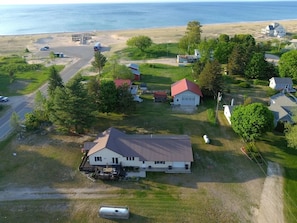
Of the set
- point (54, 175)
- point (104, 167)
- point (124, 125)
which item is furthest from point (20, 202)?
point (124, 125)

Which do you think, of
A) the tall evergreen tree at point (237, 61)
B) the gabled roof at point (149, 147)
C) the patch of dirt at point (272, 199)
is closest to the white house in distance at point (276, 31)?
the tall evergreen tree at point (237, 61)

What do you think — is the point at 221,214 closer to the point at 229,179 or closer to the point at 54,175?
the point at 229,179

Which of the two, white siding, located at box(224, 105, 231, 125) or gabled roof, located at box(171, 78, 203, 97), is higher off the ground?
gabled roof, located at box(171, 78, 203, 97)

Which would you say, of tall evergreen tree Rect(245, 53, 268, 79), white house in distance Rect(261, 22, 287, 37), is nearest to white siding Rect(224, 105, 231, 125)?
tall evergreen tree Rect(245, 53, 268, 79)

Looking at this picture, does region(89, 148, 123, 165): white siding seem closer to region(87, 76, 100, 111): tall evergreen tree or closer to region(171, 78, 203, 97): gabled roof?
region(87, 76, 100, 111): tall evergreen tree

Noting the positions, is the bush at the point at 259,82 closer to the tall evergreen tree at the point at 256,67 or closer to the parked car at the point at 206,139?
the tall evergreen tree at the point at 256,67

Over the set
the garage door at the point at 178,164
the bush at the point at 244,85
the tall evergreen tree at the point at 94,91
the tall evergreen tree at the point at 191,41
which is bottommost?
the garage door at the point at 178,164
